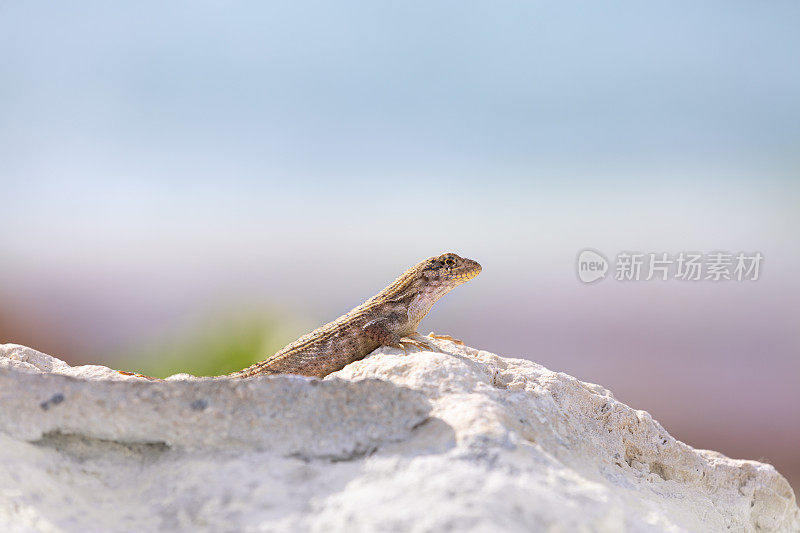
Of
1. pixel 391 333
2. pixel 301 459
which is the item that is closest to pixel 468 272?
pixel 391 333

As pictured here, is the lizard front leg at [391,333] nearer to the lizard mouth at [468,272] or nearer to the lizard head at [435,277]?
the lizard head at [435,277]

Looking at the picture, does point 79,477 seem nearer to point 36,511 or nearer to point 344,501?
point 36,511


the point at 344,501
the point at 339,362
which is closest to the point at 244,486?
the point at 344,501

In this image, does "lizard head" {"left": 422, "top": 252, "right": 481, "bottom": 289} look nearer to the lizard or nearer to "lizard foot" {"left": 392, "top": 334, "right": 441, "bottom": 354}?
the lizard

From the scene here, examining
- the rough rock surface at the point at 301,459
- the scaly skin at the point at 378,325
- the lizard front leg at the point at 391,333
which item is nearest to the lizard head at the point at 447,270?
the scaly skin at the point at 378,325

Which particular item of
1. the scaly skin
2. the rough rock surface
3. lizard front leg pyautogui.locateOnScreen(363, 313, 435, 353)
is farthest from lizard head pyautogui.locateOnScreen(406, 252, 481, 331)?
the rough rock surface

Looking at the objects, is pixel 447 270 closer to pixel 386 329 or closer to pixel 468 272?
pixel 468 272
